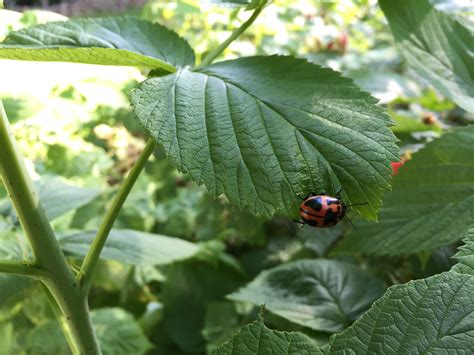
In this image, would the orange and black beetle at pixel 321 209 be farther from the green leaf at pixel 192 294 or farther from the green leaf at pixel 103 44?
the green leaf at pixel 192 294

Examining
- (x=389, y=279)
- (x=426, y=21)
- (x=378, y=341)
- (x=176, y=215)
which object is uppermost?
(x=426, y=21)

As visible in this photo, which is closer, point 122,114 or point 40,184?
point 40,184

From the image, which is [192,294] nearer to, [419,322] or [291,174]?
[291,174]

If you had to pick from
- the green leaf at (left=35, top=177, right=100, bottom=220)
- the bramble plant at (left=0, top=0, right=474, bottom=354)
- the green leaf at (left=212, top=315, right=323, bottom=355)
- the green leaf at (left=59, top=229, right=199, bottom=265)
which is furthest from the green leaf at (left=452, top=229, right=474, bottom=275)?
the green leaf at (left=35, top=177, right=100, bottom=220)

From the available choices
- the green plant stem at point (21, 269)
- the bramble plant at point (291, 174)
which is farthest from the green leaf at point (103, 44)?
the green plant stem at point (21, 269)

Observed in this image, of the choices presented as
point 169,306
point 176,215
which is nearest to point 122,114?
point 176,215

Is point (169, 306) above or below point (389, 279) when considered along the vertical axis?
below

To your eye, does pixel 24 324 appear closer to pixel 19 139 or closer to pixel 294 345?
pixel 19 139
